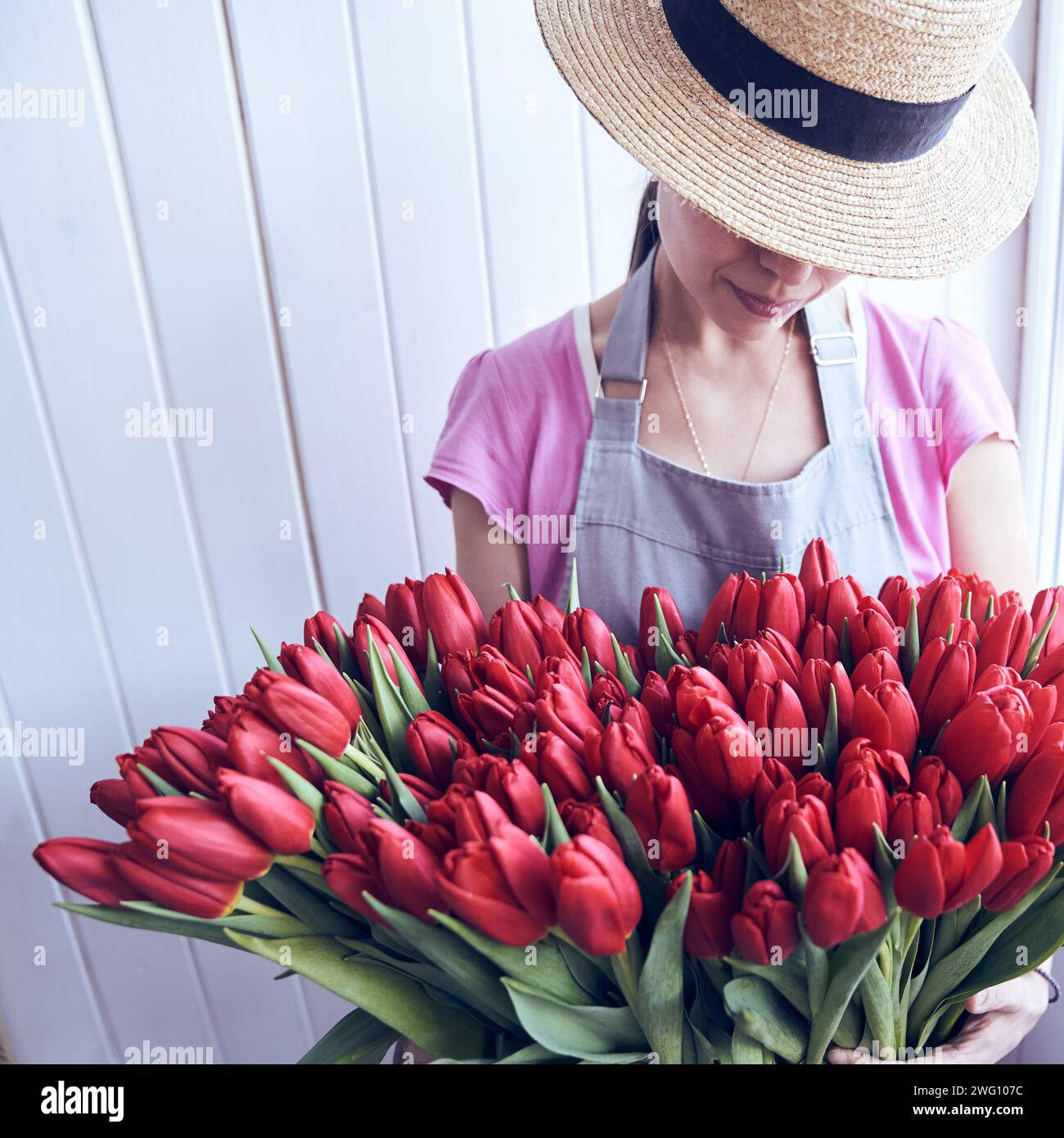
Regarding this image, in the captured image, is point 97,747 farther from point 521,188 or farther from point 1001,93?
point 1001,93

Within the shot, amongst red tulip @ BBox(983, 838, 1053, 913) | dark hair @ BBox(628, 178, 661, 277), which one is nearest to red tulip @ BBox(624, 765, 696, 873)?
red tulip @ BBox(983, 838, 1053, 913)

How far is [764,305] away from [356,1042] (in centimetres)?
46

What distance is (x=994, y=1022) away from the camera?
427 millimetres

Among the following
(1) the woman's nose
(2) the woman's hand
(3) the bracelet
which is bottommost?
(3) the bracelet

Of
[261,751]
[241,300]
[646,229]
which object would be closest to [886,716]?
[261,751]

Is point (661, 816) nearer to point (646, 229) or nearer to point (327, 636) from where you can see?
point (327, 636)

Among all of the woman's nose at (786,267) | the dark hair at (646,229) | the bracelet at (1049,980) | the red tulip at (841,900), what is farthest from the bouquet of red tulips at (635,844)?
the dark hair at (646,229)

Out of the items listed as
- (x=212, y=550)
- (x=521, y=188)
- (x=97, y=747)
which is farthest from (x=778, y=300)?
(x=97, y=747)

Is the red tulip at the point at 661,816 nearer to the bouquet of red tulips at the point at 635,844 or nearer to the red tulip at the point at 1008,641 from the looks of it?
the bouquet of red tulips at the point at 635,844

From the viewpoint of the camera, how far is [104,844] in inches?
14.0

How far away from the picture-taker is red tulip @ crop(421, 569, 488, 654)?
1.48 feet

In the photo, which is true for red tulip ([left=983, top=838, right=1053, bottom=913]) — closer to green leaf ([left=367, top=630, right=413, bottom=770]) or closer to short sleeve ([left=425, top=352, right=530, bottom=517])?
green leaf ([left=367, top=630, right=413, bottom=770])

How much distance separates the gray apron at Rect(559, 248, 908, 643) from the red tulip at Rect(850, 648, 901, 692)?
1.09ft

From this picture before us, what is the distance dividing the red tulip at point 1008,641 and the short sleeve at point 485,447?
426mm
